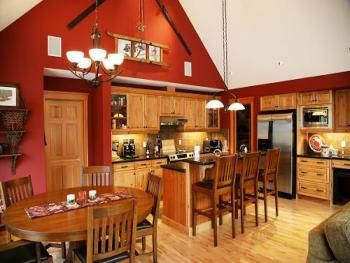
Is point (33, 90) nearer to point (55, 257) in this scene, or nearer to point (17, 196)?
point (17, 196)

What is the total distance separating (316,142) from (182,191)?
3.51 m

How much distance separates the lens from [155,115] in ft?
18.9

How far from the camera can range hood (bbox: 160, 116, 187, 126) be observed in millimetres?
5941

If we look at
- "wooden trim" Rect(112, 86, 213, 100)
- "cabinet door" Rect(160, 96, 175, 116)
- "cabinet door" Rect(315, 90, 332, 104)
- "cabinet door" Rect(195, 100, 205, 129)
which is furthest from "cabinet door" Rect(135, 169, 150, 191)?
"cabinet door" Rect(315, 90, 332, 104)

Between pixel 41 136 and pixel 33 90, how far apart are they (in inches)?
28.4

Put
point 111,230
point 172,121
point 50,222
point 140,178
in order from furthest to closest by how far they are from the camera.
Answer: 1. point 172,121
2. point 140,178
3. point 50,222
4. point 111,230

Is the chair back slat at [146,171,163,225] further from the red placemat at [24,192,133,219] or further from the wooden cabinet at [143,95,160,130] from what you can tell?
the wooden cabinet at [143,95,160,130]

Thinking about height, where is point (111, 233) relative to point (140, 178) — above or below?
above

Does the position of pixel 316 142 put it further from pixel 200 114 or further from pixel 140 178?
pixel 140 178

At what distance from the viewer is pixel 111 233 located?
1935mm

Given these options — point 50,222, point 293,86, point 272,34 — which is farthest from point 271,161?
point 50,222

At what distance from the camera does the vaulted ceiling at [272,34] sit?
4.04m

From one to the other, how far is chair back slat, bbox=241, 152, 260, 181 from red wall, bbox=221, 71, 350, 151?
7.88 ft

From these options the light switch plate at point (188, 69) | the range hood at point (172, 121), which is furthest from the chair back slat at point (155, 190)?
the light switch plate at point (188, 69)
